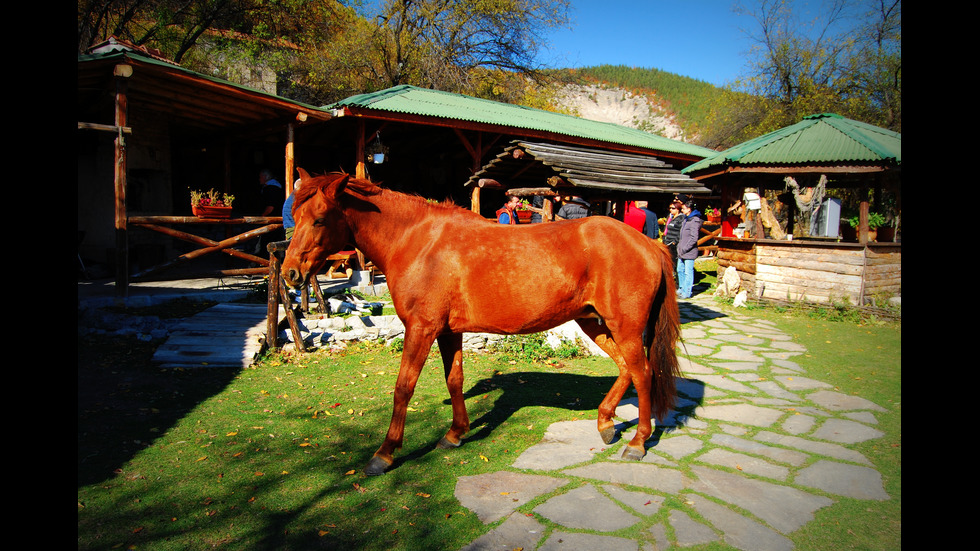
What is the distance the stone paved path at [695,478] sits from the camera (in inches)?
111

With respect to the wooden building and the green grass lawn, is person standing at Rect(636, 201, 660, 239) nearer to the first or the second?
the wooden building

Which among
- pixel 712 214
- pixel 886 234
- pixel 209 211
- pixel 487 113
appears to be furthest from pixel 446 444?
pixel 712 214

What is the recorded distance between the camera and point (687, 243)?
37.9ft

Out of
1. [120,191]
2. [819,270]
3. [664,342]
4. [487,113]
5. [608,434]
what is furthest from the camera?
[487,113]

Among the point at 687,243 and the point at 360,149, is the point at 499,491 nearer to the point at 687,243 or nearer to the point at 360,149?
the point at 687,243

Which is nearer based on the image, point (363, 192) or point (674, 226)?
point (363, 192)

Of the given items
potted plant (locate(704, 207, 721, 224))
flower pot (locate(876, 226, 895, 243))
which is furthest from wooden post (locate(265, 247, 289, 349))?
potted plant (locate(704, 207, 721, 224))

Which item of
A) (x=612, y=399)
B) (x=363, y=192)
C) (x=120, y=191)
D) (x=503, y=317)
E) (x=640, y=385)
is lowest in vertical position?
(x=612, y=399)

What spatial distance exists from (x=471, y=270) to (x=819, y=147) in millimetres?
11891

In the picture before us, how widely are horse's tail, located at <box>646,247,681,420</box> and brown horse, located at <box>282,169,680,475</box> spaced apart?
0.64 ft

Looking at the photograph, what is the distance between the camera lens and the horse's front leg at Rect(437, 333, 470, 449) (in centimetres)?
401

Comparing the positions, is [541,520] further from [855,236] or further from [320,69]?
[320,69]

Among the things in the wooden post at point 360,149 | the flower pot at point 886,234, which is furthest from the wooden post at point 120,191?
the flower pot at point 886,234
